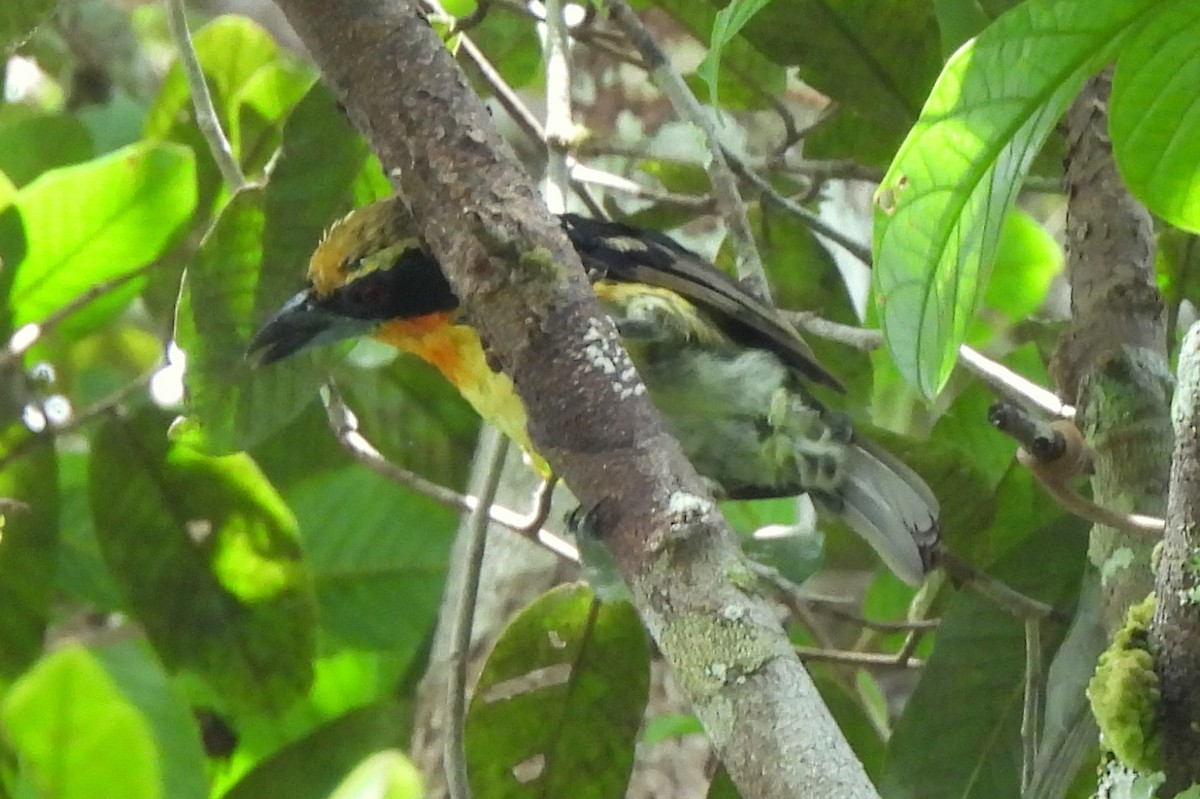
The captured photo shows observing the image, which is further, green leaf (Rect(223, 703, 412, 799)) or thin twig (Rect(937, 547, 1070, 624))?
green leaf (Rect(223, 703, 412, 799))

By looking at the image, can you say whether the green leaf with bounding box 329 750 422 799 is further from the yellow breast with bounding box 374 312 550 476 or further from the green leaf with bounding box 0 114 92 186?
the green leaf with bounding box 0 114 92 186

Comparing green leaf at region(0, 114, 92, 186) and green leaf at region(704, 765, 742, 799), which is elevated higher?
green leaf at region(0, 114, 92, 186)

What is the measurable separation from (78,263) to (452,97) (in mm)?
802

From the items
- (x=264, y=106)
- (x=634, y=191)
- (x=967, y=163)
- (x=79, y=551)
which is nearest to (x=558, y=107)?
(x=634, y=191)

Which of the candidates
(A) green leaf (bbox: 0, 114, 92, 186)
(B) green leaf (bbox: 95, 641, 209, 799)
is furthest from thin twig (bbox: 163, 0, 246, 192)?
(A) green leaf (bbox: 0, 114, 92, 186)

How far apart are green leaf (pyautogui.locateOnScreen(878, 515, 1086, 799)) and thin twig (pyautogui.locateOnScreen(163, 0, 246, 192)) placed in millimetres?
884

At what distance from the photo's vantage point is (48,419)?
5.84 ft

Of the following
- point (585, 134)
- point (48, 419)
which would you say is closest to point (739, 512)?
point (585, 134)

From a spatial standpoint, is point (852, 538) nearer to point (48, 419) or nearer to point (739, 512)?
point (739, 512)

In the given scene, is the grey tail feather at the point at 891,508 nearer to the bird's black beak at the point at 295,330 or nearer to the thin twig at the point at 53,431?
the bird's black beak at the point at 295,330

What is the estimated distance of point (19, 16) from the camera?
1357 mm

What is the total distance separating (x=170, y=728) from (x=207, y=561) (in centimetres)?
24

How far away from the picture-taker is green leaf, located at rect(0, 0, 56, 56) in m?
1.36

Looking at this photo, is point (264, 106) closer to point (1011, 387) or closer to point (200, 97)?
point (200, 97)
